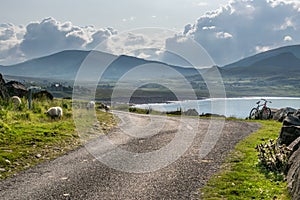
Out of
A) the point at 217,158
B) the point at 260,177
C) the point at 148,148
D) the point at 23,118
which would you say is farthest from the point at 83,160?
the point at 23,118

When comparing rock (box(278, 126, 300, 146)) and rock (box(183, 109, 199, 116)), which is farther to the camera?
rock (box(183, 109, 199, 116))

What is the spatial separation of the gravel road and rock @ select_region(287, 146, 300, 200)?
2327 millimetres

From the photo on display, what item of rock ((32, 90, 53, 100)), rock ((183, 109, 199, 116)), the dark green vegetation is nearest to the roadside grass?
the dark green vegetation

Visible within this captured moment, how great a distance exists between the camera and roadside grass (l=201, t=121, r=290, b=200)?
9.04 metres

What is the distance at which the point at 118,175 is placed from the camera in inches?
431

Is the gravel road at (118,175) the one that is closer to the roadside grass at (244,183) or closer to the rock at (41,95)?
the roadside grass at (244,183)

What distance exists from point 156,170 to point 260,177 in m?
3.30

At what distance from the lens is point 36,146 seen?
48.0 feet

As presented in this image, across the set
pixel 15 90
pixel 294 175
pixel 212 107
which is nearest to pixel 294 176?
pixel 294 175

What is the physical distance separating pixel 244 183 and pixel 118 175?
3821mm

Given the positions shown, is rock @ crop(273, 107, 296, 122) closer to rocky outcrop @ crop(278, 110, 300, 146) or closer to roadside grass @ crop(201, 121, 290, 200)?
rocky outcrop @ crop(278, 110, 300, 146)

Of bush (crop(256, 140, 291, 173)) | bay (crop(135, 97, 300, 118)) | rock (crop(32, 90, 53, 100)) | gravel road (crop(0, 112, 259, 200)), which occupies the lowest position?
gravel road (crop(0, 112, 259, 200))

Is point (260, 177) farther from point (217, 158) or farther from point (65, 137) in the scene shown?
point (65, 137)

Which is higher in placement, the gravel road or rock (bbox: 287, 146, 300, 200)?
rock (bbox: 287, 146, 300, 200)
